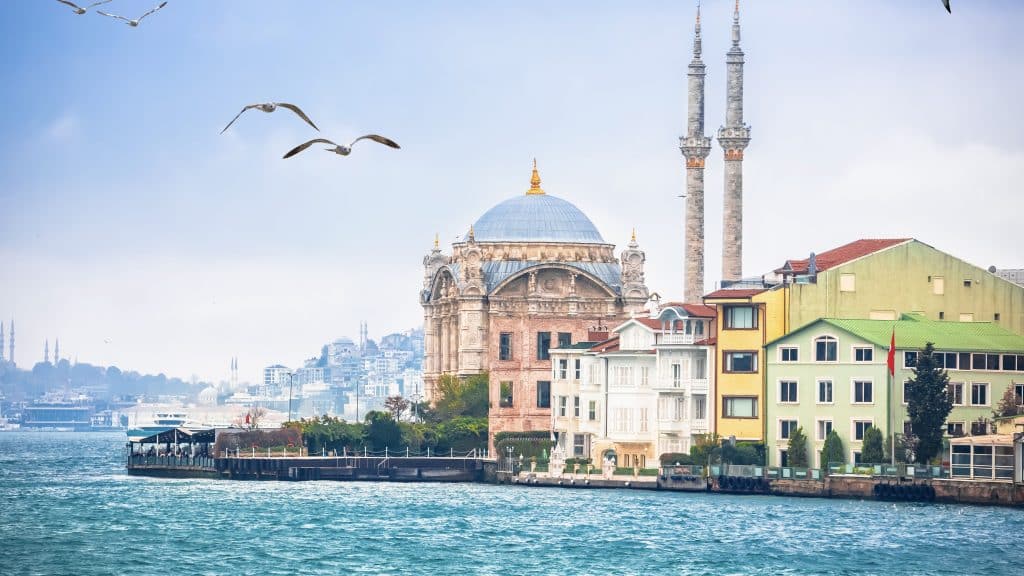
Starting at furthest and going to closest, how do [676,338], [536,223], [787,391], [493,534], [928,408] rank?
[536,223] < [676,338] < [787,391] < [928,408] < [493,534]

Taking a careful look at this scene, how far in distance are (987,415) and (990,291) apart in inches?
371

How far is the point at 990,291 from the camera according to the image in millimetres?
108312

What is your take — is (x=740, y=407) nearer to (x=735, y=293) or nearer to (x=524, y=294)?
(x=735, y=293)

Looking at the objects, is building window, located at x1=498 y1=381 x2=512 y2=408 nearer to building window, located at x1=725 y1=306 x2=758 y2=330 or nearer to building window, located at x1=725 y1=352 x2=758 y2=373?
building window, located at x1=725 y1=352 x2=758 y2=373

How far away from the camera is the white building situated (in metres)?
109

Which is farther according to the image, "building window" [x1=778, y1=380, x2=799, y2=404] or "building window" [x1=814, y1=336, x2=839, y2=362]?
"building window" [x1=778, y1=380, x2=799, y2=404]

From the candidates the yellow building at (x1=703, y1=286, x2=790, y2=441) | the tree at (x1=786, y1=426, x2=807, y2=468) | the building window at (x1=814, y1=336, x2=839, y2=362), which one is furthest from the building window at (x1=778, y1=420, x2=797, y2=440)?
the building window at (x1=814, y1=336, x2=839, y2=362)

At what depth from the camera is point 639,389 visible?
114125mm

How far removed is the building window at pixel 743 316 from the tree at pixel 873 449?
8.81 m

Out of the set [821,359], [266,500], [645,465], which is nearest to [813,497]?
[821,359]

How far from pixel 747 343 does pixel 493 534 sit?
24138 millimetres

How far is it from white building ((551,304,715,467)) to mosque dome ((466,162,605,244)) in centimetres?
2258

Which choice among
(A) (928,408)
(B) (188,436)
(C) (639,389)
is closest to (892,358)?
(A) (928,408)

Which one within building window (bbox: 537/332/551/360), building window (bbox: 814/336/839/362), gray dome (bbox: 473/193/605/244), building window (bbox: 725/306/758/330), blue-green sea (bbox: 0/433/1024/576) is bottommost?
blue-green sea (bbox: 0/433/1024/576)
